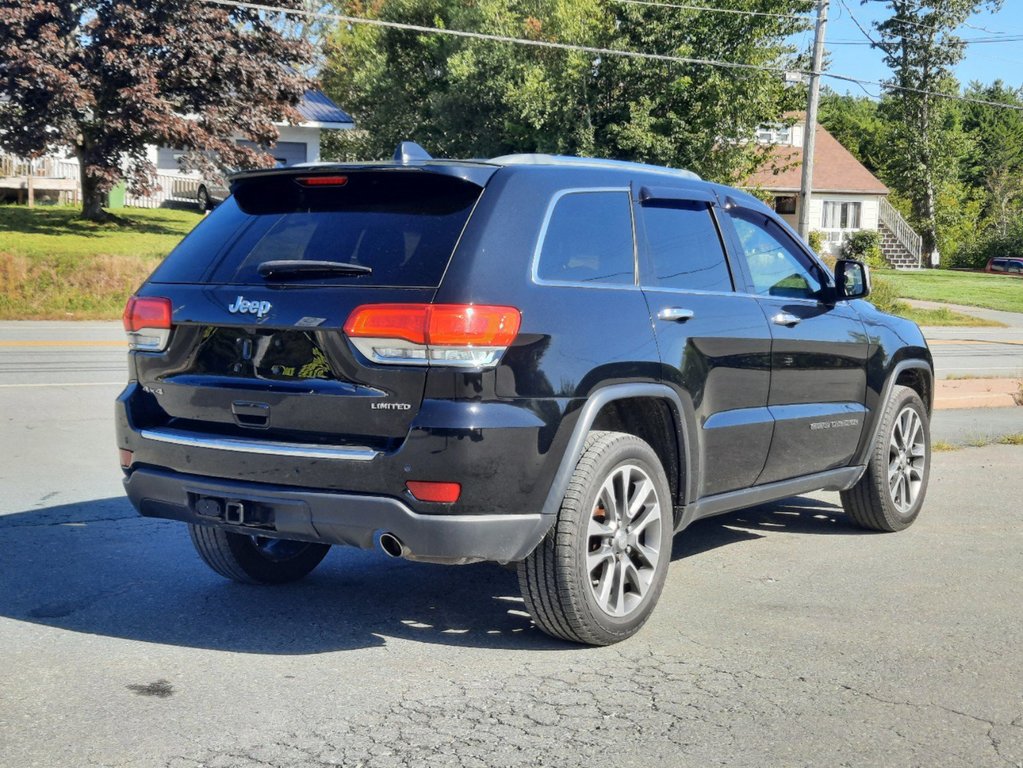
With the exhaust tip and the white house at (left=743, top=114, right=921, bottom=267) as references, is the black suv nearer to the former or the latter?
the exhaust tip

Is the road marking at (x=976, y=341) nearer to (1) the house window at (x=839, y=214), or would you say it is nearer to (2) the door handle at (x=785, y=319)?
(2) the door handle at (x=785, y=319)

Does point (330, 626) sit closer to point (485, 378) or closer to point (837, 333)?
point (485, 378)

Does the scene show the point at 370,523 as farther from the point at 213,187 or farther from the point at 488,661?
the point at 213,187

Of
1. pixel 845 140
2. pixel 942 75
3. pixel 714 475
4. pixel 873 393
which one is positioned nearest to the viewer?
pixel 714 475

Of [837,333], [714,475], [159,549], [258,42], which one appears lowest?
[159,549]

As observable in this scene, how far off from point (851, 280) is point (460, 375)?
304cm

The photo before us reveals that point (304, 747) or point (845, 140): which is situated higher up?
point (845, 140)

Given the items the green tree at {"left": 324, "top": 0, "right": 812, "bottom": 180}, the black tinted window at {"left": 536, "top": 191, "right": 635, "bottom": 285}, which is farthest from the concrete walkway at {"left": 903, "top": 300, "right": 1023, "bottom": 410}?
the black tinted window at {"left": 536, "top": 191, "right": 635, "bottom": 285}

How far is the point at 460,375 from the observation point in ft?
14.6

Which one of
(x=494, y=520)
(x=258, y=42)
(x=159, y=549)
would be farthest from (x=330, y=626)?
(x=258, y=42)

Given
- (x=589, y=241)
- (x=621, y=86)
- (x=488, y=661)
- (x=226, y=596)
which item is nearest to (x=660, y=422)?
(x=589, y=241)

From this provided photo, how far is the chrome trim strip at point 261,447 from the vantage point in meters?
4.56

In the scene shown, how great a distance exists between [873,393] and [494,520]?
3.20 meters

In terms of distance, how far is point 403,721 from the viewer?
4.13 meters
